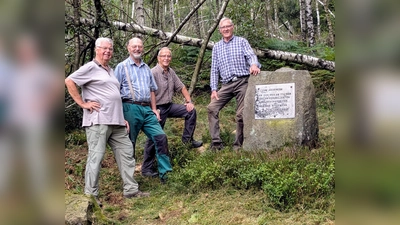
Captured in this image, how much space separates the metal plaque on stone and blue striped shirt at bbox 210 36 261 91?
47 centimetres

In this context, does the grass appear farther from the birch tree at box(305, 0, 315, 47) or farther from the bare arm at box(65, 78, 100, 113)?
the birch tree at box(305, 0, 315, 47)

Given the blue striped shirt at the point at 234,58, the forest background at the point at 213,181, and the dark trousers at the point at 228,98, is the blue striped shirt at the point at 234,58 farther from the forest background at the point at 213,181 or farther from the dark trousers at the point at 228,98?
the forest background at the point at 213,181

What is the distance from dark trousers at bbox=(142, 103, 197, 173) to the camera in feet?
20.3

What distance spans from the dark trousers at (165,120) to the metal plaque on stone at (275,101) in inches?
50.5

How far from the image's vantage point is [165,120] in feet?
21.5

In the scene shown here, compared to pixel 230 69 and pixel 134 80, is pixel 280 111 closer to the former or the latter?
pixel 230 69

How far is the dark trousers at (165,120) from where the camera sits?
618 cm

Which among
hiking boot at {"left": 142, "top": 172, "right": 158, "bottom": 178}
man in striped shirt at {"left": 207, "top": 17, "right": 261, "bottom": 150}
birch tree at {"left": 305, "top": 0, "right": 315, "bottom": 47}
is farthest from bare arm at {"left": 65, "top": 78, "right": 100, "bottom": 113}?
birch tree at {"left": 305, "top": 0, "right": 315, "bottom": 47}

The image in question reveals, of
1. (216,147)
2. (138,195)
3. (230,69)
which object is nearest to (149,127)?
(138,195)

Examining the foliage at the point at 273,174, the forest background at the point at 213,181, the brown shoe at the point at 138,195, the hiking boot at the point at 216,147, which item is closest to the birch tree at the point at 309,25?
the forest background at the point at 213,181

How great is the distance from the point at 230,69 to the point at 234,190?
255cm
